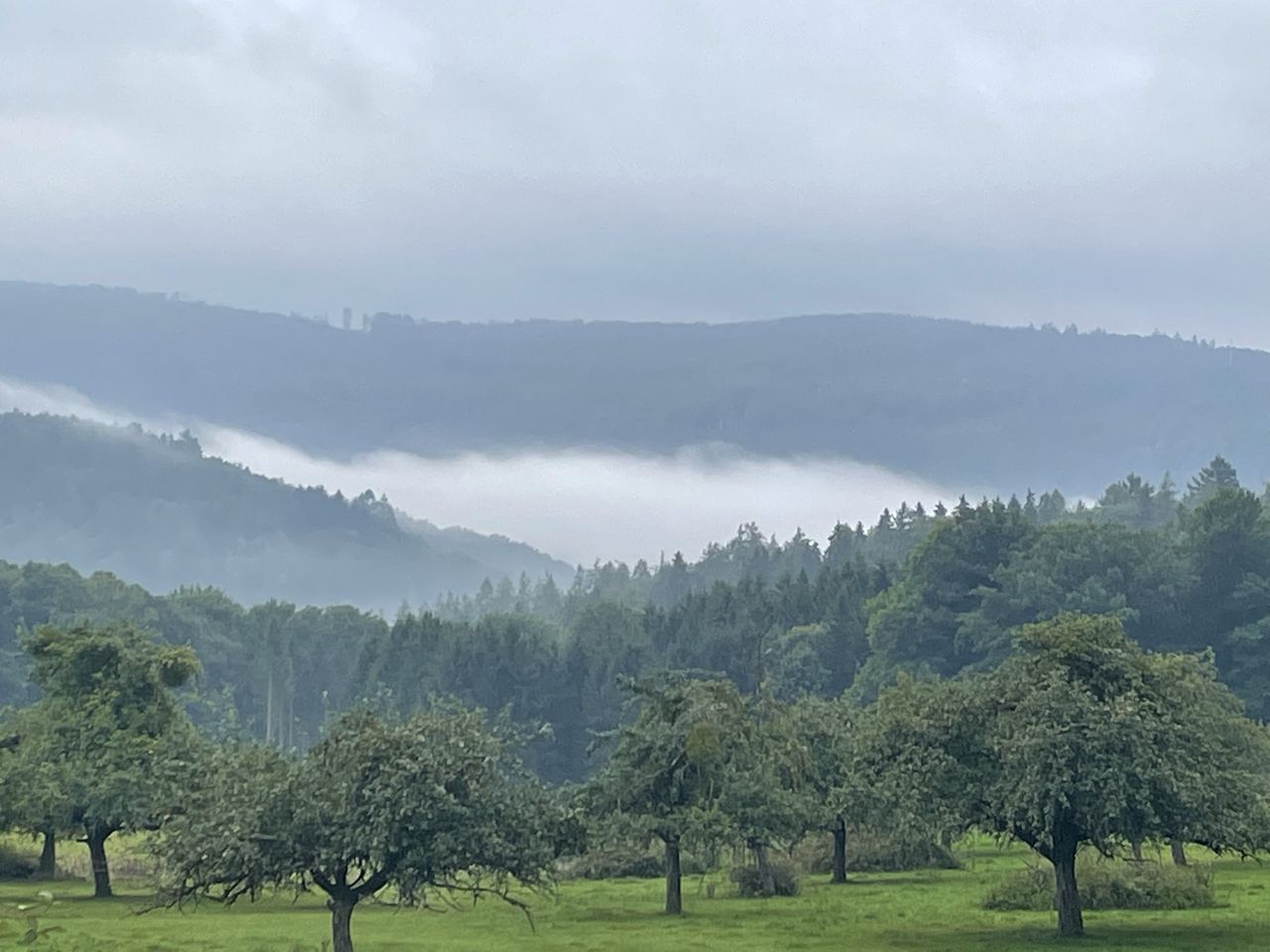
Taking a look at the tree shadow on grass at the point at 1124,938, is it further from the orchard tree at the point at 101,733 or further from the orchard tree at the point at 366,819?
the orchard tree at the point at 101,733

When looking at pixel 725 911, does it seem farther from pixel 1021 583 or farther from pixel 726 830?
pixel 1021 583

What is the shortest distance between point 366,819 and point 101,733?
37.1 meters

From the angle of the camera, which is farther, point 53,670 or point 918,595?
point 918,595

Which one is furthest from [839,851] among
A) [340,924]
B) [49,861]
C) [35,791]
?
[340,924]

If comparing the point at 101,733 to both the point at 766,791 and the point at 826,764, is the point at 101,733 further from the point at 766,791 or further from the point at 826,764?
the point at 826,764

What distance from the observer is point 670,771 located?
66.8m

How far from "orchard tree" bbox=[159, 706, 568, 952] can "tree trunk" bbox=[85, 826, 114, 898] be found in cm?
2665

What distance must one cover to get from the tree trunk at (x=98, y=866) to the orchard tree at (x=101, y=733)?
4 centimetres

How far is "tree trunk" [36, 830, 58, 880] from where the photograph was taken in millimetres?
78562

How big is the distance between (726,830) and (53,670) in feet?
114

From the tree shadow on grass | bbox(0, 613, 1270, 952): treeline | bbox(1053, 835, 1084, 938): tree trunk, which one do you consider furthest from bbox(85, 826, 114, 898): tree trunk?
bbox(1053, 835, 1084, 938): tree trunk

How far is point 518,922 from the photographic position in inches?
2431

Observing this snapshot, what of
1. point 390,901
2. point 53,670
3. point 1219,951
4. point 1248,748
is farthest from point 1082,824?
point 53,670

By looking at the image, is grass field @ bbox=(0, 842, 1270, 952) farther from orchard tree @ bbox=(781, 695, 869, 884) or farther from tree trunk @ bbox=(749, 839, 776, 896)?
orchard tree @ bbox=(781, 695, 869, 884)
